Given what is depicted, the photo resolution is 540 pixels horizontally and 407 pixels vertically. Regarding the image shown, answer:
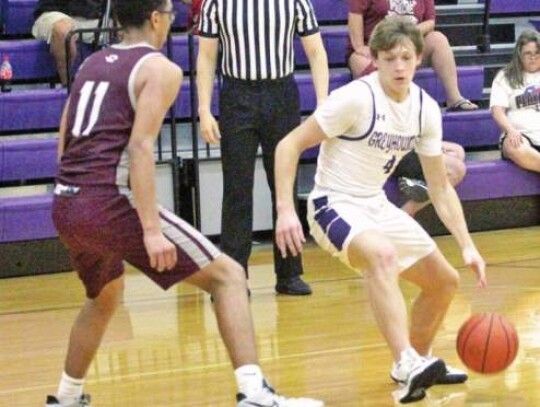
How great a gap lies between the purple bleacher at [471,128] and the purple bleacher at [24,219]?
3.11m

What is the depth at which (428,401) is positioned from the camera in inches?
193

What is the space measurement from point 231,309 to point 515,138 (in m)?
5.49

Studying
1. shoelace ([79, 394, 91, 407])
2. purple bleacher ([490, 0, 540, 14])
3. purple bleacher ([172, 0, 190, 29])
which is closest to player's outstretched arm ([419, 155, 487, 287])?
shoelace ([79, 394, 91, 407])

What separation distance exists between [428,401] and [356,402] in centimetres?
26

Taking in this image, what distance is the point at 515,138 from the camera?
966 cm

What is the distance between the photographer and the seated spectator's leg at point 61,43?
9.28 m

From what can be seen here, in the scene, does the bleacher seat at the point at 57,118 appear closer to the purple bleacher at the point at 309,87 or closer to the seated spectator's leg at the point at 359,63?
the purple bleacher at the point at 309,87

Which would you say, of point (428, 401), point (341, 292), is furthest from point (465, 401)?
point (341, 292)

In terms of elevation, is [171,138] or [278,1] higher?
[278,1]

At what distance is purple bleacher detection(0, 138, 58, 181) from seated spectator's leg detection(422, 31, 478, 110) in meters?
2.87

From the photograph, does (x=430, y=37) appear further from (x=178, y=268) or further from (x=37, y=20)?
(x=178, y=268)

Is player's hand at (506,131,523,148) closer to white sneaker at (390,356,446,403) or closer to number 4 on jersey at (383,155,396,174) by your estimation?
number 4 on jersey at (383,155,396,174)

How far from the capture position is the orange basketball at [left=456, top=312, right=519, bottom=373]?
4.82m

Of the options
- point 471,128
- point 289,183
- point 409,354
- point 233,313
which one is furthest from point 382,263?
point 471,128
